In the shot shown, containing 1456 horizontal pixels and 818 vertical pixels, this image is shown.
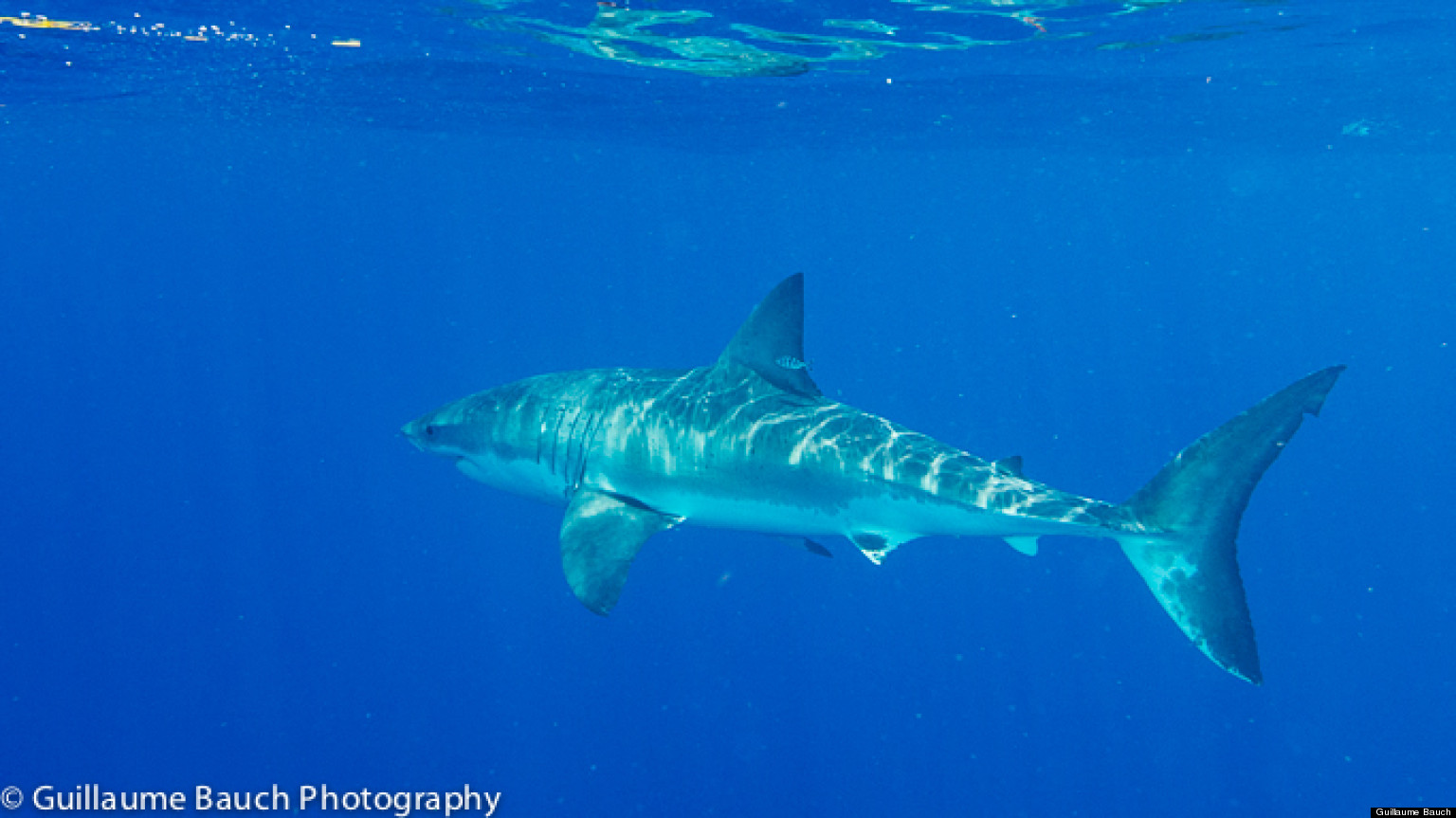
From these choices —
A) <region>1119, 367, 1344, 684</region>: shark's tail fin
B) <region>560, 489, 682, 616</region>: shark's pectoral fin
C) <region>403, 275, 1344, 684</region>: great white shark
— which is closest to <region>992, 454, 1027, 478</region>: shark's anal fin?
<region>403, 275, 1344, 684</region>: great white shark

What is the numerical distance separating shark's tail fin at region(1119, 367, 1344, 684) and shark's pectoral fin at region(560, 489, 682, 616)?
12.5 feet

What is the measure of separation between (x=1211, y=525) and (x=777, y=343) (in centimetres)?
374

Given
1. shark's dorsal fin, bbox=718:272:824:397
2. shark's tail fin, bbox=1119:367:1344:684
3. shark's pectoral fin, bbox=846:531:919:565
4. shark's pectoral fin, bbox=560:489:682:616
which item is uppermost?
shark's dorsal fin, bbox=718:272:824:397

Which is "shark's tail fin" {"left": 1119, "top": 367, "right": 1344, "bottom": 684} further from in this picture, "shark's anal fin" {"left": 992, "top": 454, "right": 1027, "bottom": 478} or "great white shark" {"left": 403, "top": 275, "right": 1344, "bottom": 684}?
"shark's anal fin" {"left": 992, "top": 454, "right": 1027, "bottom": 478}

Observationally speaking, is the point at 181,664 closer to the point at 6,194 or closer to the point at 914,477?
the point at 914,477

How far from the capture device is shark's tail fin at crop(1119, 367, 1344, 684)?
5.57 metres

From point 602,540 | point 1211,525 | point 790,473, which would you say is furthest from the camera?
point 602,540

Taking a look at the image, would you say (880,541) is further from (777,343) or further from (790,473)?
(777,343)

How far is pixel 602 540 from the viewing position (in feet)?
23.6

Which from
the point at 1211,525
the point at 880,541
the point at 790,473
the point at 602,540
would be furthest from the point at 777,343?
the point at 1211,525

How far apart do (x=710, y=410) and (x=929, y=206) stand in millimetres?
66760

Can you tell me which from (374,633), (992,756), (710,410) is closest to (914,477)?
(710,410)

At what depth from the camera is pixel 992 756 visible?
16312 millimetres

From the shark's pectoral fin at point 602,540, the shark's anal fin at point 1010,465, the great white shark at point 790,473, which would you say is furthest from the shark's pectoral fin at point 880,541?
the shark's pectoral fin at point 602,540
